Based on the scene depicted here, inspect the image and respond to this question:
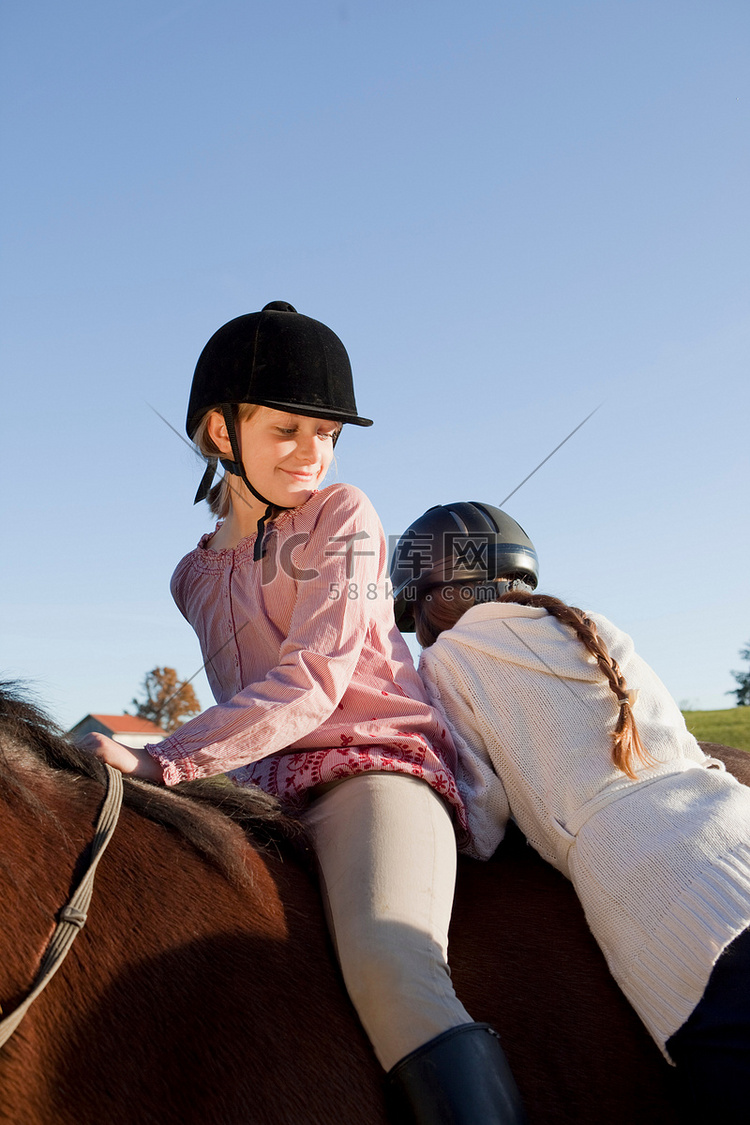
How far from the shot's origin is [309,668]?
230 centimetres

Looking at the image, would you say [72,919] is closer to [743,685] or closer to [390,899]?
[390,899]

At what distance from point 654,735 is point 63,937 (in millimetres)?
1705

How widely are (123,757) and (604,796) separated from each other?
1283 mm

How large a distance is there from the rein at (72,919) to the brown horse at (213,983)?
0.02 meters

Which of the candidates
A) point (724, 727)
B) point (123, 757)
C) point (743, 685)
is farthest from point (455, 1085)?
point (743, 685)

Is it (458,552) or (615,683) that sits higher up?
(458,552)

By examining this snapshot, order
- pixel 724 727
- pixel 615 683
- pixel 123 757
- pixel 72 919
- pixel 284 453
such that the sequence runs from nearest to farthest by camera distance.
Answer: pixel 72 919
pixel 123 757
pixel 615 683
pixel 284 453
pixel 724 727

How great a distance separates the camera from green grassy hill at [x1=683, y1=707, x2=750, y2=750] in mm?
13133

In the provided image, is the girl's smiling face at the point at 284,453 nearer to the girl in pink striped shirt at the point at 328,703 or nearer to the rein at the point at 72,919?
the girl in pink striped shirt at the point at 328,703

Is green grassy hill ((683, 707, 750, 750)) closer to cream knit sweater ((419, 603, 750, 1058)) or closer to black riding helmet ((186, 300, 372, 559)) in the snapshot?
cream knit sweater ((419, 603, 750, 1058))

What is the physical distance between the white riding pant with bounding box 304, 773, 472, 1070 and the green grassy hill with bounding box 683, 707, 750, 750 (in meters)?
10.8

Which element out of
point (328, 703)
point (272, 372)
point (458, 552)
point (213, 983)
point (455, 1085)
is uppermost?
point (272, 372)

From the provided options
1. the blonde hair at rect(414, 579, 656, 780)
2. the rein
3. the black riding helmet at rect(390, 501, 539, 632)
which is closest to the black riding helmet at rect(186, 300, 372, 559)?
the blonde hair at rect(414, 579, 656, 780)

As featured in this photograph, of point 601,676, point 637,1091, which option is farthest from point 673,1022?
point 601,676
